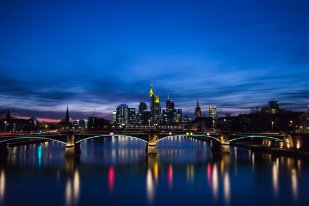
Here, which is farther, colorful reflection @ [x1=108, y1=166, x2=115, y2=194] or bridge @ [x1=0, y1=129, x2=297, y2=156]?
bridge @ [x1=0, y1=129, x2=297, y2=156]

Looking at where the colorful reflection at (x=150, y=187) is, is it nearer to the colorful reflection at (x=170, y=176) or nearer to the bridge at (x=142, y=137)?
the colorful reflection at (x=170, y=176)

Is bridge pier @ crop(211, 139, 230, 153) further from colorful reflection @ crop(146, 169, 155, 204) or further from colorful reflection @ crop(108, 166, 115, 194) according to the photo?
colorful reflection @ crop(146, 169, 155, 204)

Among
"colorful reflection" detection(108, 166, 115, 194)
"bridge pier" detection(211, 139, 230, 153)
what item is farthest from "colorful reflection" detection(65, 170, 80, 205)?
"bridge pier" detection(211, 139, 230, 153)

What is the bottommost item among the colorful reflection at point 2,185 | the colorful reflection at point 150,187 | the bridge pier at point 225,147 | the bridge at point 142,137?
the colorful reflection at point 150,187

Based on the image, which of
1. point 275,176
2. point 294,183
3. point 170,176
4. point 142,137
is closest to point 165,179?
point 170,176

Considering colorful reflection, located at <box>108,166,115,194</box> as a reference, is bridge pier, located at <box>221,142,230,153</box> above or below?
above

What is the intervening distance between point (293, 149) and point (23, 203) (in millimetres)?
46815

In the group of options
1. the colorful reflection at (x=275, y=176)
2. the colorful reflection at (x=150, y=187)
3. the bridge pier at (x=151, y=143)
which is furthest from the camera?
the bridge pier at (x=151, y=143)

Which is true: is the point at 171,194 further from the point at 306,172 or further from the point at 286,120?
the point at 286,120

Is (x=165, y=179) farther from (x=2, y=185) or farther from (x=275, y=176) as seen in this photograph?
(x=2, y=185)

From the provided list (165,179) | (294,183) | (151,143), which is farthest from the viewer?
(151,143)

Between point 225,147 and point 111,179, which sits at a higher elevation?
point 225,147

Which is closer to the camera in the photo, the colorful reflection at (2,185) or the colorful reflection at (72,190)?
the colorful reflection at (72,190)

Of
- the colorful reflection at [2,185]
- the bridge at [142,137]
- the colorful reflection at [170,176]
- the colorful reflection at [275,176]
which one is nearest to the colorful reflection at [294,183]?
the colorful reflection at [275,176]
